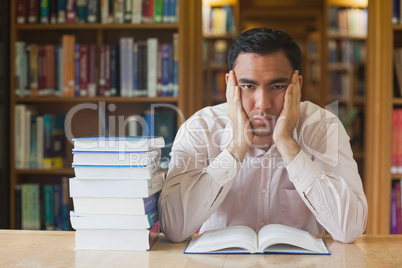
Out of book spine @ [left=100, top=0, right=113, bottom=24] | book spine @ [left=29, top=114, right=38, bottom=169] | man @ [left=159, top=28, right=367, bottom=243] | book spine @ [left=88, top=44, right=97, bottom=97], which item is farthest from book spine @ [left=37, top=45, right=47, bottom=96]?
man @ [left=159, top=28, right=367, bottom=243]

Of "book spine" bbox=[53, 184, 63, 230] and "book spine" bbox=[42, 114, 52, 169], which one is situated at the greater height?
"book spine" bbox=[42, 114, 52, 169]

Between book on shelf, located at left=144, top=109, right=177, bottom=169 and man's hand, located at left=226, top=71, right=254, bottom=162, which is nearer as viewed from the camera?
man's hand, located at left=226, top=71, right=254, bottom=162

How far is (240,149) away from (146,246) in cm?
44

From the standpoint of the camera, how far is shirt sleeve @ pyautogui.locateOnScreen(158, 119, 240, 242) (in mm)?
1425

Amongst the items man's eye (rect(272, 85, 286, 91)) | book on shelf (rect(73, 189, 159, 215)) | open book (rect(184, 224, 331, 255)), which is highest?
man's eye (rect(272, 85, 286, 91))

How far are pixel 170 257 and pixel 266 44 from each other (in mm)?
759

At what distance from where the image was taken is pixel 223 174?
1.52 metres

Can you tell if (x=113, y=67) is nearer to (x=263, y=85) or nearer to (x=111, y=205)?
(x=263, y=85)

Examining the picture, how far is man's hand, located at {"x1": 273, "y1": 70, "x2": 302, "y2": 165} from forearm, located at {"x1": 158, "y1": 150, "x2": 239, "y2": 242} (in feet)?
0.49

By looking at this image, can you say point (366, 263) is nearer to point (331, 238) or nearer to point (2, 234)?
point (331, 238)

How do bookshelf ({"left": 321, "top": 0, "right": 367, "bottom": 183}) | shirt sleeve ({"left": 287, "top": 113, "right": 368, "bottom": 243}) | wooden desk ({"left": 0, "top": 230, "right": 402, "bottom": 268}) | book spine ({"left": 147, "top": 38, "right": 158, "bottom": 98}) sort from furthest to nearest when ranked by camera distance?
bookshelf ({"left": 321, "top": 0, "right": 367, "bottom": 183})
book spine ({"left": 147, "top": 38, "right": 158, "bottom": 98})
shirt sleeve ({"left": 287, "top": 113, "right": 368, "bottom": 243})
wooden desk ({"left": 0, "top": 230, "right": 402, "bottom": 268})

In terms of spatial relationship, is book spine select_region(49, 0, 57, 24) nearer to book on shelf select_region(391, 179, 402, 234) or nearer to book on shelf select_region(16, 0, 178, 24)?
book on shelf select_region(16, 0, 178, 24)

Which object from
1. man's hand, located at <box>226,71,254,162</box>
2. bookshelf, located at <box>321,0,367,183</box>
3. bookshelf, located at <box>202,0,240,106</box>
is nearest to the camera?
man's hand, located at <box>226,71,254,162</box>

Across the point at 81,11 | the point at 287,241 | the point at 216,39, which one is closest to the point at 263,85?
the point at 287,241
